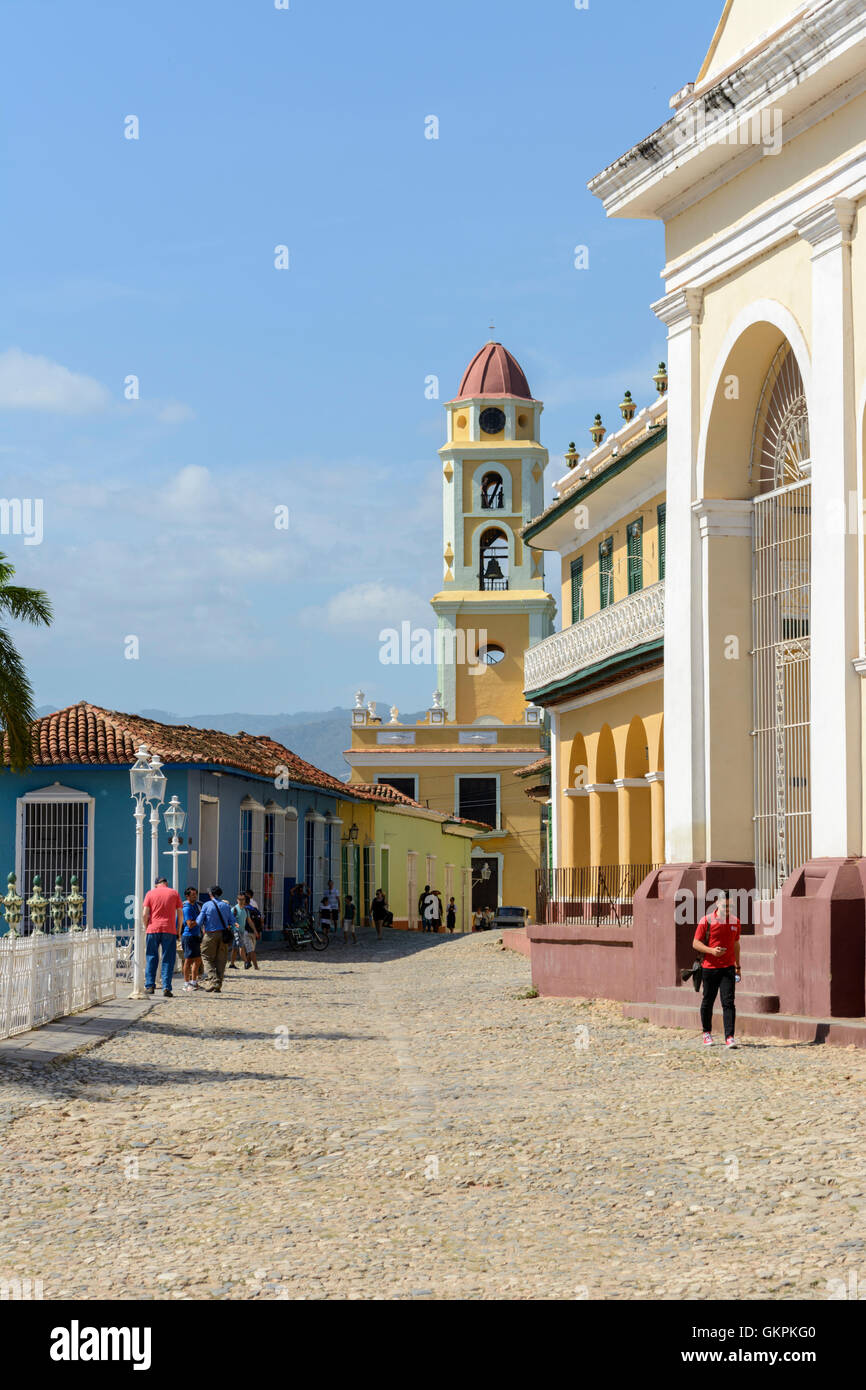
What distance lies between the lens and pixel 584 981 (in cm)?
1802

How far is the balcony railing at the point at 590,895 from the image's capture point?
1848cm

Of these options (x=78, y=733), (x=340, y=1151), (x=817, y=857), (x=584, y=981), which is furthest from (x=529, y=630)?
(x=340, y=1151)

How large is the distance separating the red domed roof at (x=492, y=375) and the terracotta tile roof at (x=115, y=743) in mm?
28202

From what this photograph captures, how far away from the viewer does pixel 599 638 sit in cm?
2308

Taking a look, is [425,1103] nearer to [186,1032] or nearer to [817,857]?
[817,857]

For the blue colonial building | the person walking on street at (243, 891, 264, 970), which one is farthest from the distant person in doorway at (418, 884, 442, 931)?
the person walking on street at (243, 891, 264, 970)

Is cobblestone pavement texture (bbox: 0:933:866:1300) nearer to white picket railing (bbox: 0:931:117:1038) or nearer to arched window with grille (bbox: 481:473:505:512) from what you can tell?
white picket railing (bbox: 0:931:117:1038)

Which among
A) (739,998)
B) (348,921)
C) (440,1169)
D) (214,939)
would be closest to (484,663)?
(348,921)

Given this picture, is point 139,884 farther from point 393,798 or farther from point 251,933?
point 393,798

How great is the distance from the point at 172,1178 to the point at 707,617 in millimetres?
8957

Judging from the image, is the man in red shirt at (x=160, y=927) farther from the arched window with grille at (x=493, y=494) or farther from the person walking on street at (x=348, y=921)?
the arched window with grille at (x=493, y=494)

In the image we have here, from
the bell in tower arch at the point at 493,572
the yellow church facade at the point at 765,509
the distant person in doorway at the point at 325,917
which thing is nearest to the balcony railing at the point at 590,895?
the yellow church facade at the point at 765,509

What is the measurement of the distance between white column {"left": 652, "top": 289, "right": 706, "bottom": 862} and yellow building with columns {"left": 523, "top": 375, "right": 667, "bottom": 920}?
9.46 ft

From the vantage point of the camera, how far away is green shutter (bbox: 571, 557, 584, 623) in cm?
2686
